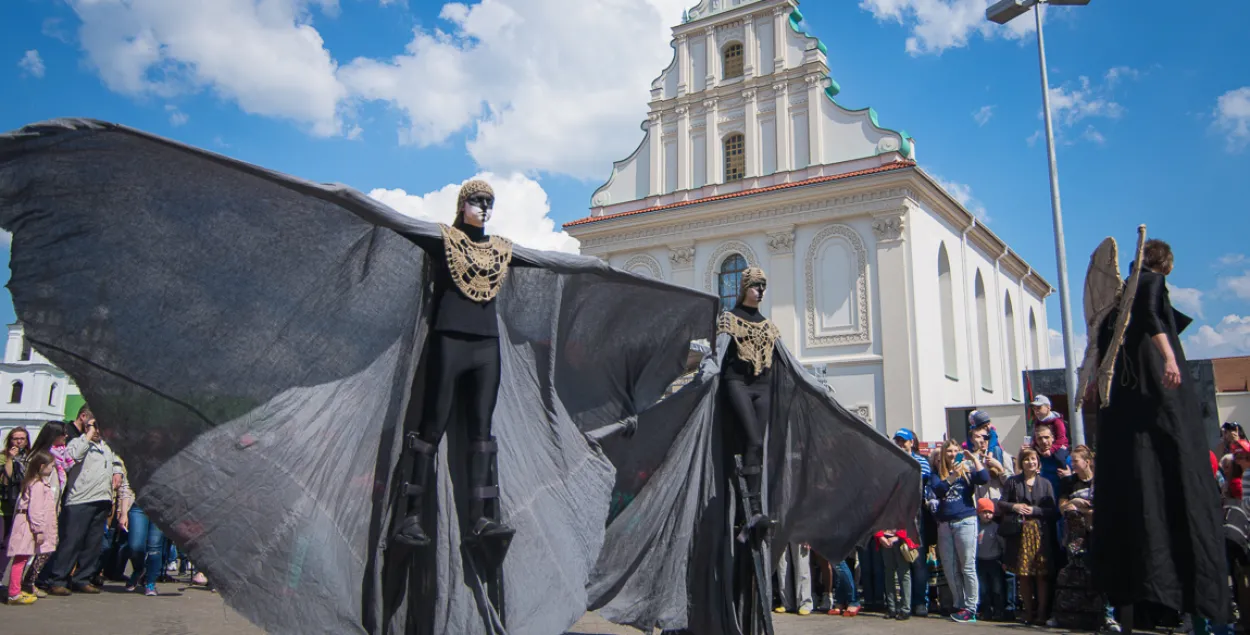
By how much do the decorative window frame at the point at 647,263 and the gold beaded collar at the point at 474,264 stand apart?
25701 millimetres

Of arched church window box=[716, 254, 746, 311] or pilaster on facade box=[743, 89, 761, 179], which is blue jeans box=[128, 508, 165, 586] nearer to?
arched church window box=[716, 254, 746, 311]

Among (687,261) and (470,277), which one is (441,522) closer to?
(470,277)

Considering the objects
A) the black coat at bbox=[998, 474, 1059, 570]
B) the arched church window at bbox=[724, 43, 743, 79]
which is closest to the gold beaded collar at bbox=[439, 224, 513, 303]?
the black coat at bbox=[998, 474, 1059, 570]

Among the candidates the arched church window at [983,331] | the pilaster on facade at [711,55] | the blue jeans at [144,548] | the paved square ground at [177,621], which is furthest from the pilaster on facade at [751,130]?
the blue jeans at [144,548]

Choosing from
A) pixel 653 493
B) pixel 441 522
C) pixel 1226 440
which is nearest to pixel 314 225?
pixel 441 522

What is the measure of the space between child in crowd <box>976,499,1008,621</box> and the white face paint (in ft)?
21.2

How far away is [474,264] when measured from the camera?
418 cm

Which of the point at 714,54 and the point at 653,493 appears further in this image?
the point at 714,54

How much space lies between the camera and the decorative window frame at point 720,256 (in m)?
28.5

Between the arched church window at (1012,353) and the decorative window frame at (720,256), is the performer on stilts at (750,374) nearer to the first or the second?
the decorative window frame at (720,256)

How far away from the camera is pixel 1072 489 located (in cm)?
786

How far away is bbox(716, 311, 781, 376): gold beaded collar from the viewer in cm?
559

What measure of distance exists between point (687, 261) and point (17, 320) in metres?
26.7

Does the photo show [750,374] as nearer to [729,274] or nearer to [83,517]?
[83,517]
